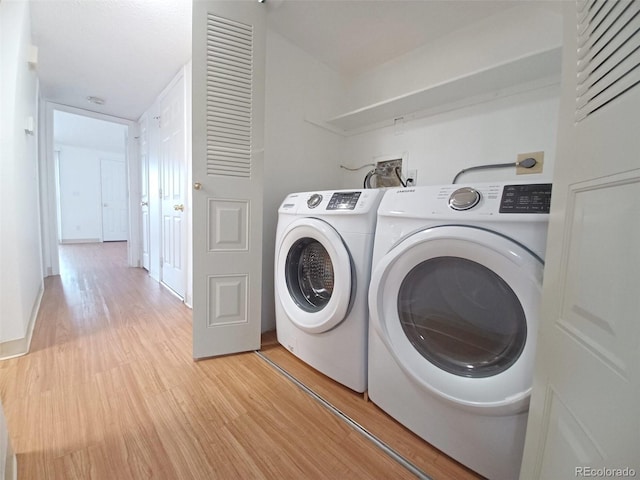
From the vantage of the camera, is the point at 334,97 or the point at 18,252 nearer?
the point at 18,252

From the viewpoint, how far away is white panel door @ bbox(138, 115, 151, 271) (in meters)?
3.23

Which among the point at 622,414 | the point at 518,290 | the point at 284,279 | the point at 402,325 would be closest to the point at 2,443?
the point at 284,279

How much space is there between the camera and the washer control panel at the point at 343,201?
111 centimetres

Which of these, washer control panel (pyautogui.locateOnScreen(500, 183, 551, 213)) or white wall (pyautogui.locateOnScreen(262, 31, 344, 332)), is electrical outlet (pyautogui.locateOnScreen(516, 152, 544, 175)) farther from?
white wall (pyautogui.locateOnScreen(262, 31, 344, 332))

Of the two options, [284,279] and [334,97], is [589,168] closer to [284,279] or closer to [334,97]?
[284,279]

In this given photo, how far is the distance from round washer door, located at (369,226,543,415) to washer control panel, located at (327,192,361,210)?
29 cm

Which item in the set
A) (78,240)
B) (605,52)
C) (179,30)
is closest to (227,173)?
(179,30)

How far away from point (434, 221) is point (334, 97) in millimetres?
1556

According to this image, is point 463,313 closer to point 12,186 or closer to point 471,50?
point 471,50

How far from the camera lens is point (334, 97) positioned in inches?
78.2

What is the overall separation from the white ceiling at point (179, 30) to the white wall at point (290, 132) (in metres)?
0.11

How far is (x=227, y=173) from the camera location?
1.38 m

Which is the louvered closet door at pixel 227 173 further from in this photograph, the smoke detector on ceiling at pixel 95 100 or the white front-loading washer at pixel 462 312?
the smoke detector on ceiling at pixel 95 100

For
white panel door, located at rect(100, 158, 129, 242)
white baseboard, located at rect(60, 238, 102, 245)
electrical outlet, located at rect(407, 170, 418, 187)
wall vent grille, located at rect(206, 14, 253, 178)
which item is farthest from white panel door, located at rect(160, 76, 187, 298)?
white baseboard, located at rect(60, 238, 102, 245)
